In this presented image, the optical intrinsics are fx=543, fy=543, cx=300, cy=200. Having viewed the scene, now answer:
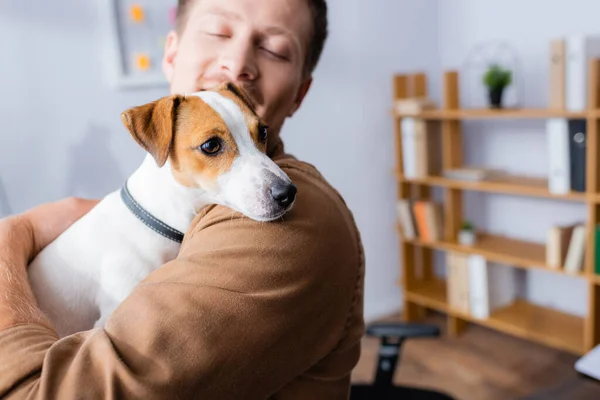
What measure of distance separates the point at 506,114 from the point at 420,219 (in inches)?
35.4

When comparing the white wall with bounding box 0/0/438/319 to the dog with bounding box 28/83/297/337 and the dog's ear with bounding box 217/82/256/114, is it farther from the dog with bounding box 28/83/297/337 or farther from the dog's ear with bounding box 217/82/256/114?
the dog's ear with bounding box 217/82/256/114

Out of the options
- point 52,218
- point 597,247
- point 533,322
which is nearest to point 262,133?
point 52,218

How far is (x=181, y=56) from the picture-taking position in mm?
1079

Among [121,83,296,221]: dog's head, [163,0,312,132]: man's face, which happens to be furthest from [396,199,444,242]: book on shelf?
[121,83,296,221]: dog's head

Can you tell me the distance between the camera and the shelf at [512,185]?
278cm

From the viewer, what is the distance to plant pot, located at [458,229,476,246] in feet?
10.9

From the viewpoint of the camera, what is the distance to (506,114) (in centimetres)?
287

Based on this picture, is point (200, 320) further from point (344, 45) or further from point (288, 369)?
point (344, 45)

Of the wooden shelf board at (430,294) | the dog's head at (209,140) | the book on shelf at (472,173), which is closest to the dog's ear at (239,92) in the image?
the dog's head at (209,140)

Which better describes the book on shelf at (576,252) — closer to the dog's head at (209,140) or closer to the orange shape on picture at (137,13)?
the dog's head at (209,140)

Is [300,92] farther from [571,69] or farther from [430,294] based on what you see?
[430,294]

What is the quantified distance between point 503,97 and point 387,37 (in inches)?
33.3

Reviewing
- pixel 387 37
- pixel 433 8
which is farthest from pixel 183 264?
pixel 433 8

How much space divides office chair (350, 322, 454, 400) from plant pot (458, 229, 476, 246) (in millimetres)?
1564
